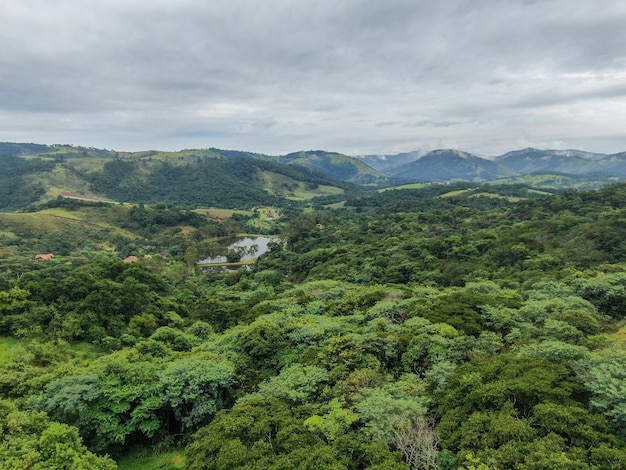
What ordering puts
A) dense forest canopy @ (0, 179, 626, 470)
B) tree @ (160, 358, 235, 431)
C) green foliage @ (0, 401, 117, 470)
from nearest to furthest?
1. green foliage @ (0, 401, 117, 470)
2. dense forest canopy @ (0, 179, 626, 470)
3. tree @ (160, 358, 235, 431)

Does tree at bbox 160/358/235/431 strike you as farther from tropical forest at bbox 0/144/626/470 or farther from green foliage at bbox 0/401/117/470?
green foliage at bbox 0/401/117/470

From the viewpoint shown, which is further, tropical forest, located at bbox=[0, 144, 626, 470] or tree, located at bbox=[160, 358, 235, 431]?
tree, located at bbox=[160, 358, 235, 431]

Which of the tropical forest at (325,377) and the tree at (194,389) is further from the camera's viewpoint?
the tree at (194,389)

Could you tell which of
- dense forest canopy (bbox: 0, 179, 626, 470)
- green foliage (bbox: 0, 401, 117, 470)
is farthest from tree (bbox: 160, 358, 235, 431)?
green foliage (bbox: 0, 401, 117, 470)

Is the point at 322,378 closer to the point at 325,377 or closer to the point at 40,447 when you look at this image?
the point at 325,377

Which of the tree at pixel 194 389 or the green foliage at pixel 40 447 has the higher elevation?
the green foliage at pixel 40 447

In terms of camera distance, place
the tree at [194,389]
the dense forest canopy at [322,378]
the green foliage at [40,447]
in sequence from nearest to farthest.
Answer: the green foliage at [40,447] < the dense forest canopy at [322,378] < the tree at [194,389]

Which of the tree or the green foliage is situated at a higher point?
the green foliage

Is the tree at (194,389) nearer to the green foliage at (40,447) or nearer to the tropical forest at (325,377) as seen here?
the tropical forest at (325,377)

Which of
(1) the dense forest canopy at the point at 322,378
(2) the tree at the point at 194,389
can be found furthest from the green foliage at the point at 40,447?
(2) the tree at the point at 194,389

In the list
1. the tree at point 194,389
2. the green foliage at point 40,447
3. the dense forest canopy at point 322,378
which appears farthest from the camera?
the tree at point 194,389

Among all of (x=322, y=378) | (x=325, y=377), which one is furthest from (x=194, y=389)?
(x=325, y=377)

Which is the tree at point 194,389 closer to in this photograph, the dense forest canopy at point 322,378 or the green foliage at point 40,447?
the dense forest canopy at point 322,378
